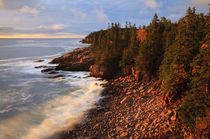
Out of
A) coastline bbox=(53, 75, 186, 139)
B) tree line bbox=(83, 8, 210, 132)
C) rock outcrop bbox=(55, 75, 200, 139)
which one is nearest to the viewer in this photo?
tree line bbox=(83, 8, 210, 132)

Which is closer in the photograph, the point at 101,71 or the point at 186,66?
the point at 186,66

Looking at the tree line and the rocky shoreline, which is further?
the rocky shoreline

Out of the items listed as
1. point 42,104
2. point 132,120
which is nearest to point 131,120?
A: point 132,120

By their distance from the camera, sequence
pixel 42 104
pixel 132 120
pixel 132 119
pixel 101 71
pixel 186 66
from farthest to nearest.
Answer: pixel 101 71
pixel 42 104
pixel 186 66
pixel 132 119
pixel 132 120

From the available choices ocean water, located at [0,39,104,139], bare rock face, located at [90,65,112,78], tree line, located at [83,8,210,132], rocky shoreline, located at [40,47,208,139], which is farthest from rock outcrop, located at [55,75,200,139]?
bare rock face, located at [90,65,112,78]

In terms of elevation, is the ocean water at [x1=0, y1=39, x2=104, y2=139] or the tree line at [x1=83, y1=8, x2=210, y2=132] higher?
the tree line at [x1=83, y1=8, x2=210, y2=132]

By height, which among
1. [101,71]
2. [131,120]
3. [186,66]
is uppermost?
[186,66]

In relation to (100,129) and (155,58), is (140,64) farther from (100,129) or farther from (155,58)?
(100,129)

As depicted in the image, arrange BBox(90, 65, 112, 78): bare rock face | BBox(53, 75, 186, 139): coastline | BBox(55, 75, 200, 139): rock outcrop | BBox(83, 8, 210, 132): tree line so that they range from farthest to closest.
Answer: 1. BBox(90, 65, 112, 78): bare rock face
2. BBox(53, 75, 186, 139): coastline
3. BBox(55, 75, 200, 139): rock outcrop
4. BBox(83, 8, 210, 132): tree line

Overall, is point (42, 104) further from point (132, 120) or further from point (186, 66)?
point (186, 66)

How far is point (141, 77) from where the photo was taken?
29.9 metres

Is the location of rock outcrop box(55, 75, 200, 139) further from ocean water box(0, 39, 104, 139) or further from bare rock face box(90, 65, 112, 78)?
bare rock face box(90, 65, 112, 78)

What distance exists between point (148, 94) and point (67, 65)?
109 ft

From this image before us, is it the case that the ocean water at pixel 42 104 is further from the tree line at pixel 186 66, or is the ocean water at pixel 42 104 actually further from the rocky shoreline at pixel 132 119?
the tree line at pixel 186 66
